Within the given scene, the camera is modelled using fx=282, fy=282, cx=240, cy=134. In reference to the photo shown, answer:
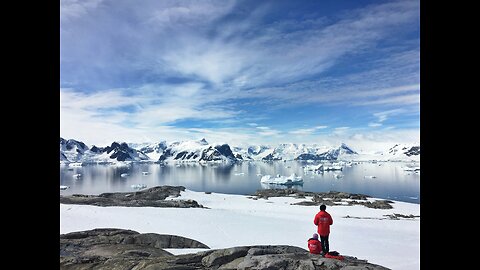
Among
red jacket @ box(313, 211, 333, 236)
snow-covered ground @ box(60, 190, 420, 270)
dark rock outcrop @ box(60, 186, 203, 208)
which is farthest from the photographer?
dark rock outcrop @ box(60, 186, 203, 208)

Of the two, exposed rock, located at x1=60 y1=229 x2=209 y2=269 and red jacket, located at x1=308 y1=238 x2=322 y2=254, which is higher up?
red jacket, located at x1=308 y1=238 x2=322 y2=254

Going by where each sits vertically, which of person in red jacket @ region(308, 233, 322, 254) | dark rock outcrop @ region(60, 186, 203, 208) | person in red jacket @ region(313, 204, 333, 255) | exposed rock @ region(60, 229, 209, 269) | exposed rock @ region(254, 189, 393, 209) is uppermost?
person in red jacket @ region(313, 204, 333, 255)

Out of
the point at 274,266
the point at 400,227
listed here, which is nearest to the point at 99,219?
the point at 274,266

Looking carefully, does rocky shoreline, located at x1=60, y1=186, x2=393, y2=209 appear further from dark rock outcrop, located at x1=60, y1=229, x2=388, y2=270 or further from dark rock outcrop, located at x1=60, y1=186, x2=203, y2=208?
dark rock outcrop, located at x1=60, y1=229, x2=388, y2=270

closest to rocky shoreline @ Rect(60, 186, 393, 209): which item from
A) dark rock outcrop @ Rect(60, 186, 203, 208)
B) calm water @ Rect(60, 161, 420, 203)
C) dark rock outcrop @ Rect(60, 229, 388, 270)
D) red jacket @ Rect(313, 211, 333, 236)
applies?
dark rock outcrop @ Rect(60, 186, 203, 208)

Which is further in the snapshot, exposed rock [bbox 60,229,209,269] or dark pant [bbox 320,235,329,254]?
dark pant [bbox 320,235,329,254]

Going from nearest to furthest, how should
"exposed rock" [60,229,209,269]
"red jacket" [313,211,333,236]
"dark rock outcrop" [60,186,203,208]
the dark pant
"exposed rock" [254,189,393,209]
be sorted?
"exposed rock" [60,229,209,269], "red jacket" [313,211,333,236], the dark pant, "dark rock outcrop" [60,186,203,208], "exposed rock" [254,189,393,209]

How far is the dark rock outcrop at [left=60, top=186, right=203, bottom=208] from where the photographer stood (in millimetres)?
25766

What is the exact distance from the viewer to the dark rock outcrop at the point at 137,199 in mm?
25766

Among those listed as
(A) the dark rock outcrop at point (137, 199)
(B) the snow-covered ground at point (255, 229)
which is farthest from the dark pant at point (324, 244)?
(A) the dark rock outcrop at point (137, 199)
